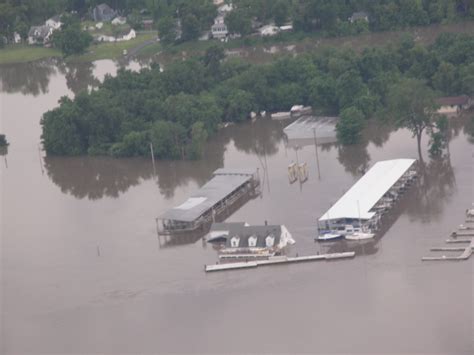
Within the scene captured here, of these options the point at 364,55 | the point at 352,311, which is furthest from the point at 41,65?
the point at 352,311

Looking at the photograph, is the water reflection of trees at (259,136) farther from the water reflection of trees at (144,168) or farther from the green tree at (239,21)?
the green tree at (239,21)

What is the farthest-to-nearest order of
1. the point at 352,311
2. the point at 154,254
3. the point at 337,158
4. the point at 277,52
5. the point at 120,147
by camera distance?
the point at 277,52 < the point at 120,147 < the point at 337,158 < the point at 154,254 < the point at 352,311

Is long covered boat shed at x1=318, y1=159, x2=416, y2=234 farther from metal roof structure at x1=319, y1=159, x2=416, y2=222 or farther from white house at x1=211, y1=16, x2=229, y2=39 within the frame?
white house at x1=211, y1=16, x2=229, y2=39

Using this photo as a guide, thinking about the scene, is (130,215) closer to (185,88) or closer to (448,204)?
(448,204)

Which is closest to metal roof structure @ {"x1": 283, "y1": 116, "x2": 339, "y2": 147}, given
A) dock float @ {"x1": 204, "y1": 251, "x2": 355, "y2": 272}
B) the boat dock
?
the boat dock

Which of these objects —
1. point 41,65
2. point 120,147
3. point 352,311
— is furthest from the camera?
point 41,65

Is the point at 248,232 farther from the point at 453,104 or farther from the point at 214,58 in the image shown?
the point at 214,58

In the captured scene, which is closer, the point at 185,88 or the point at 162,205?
the point at 162,205
